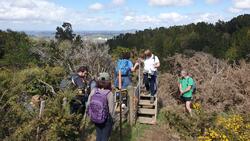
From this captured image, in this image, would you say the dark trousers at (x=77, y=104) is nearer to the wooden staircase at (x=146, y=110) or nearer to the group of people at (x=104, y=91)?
the group of people at (x=104, y=91)

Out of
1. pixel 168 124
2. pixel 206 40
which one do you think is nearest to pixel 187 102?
pixel 168 124

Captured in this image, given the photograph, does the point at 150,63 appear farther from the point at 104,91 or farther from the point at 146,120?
the point at 104,91

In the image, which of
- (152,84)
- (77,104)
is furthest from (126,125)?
(77,104)

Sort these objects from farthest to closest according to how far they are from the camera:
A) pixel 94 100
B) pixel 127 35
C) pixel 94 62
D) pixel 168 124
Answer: pixel 127 35 < pixel 94 62 < pixel 168 124 < pixel 94 100

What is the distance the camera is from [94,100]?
6.17 metres

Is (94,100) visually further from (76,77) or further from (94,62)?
(94,62)

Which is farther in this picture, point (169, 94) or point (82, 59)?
point (82, 59)

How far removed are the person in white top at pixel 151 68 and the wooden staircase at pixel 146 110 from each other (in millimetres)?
168

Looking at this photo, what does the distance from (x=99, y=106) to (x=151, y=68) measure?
12.7ft

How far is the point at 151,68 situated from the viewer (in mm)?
9781

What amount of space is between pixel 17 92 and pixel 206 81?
25.3 ft

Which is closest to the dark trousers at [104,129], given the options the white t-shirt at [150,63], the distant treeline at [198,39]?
the white t-shirt at [150,63]

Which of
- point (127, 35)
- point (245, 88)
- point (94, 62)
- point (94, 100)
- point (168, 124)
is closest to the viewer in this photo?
point (94, 100)

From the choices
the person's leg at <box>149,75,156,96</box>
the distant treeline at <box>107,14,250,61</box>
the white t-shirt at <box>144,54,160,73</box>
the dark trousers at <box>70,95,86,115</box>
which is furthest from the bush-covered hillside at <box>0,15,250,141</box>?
the distant treeline at <box>107,14,250,61</box>
